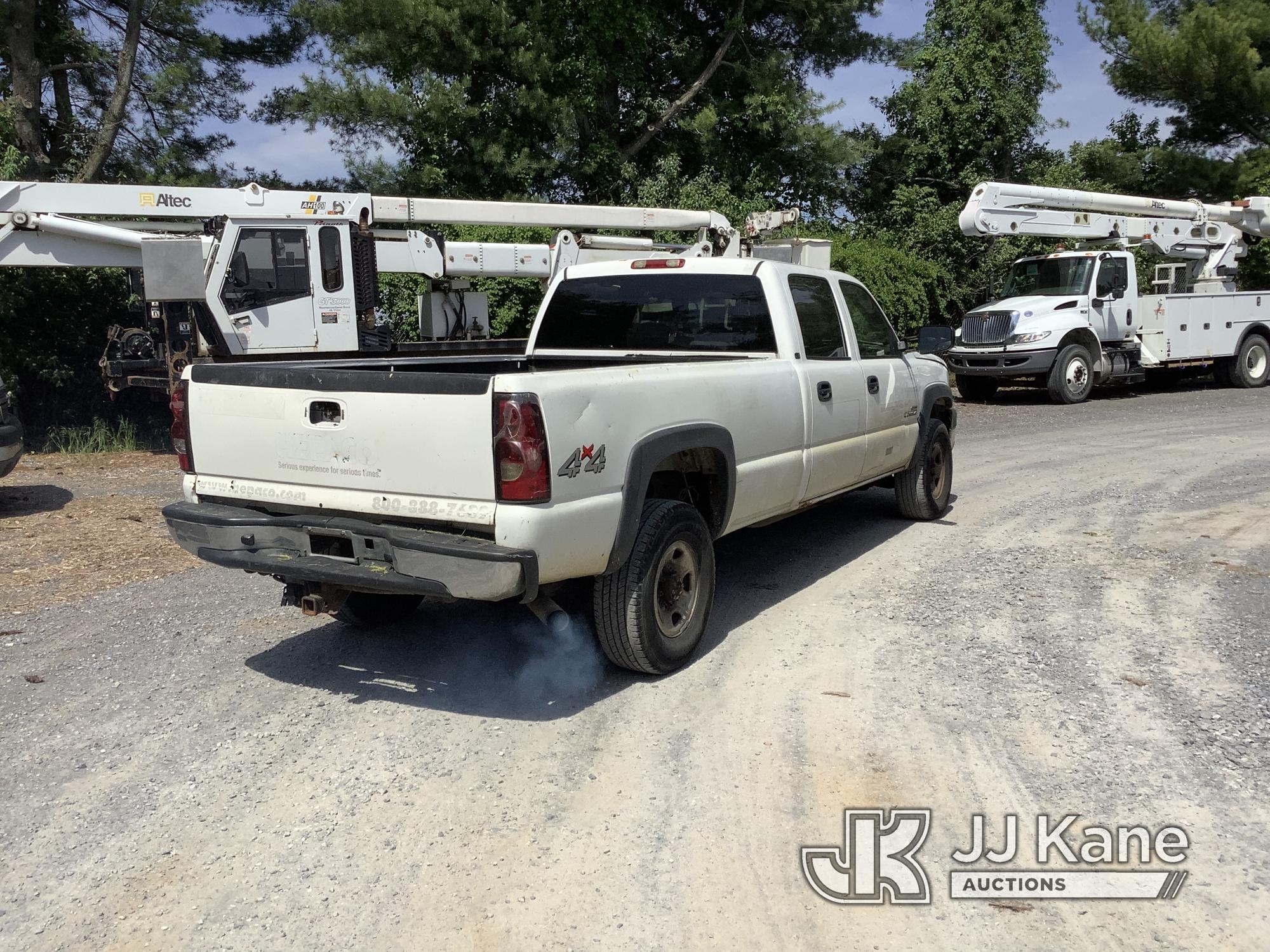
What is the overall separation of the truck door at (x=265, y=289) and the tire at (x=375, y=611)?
7.28m

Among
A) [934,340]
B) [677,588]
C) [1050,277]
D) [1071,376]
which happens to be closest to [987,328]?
[1071,376]

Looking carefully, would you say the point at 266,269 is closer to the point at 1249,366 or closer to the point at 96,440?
the point at 96,440

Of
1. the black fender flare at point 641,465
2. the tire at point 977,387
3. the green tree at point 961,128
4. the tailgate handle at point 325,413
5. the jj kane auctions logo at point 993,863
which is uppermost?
the green tree at point 961,128

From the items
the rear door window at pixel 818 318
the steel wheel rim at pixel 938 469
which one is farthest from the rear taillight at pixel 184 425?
the steel wheel rim at pixel 938 469

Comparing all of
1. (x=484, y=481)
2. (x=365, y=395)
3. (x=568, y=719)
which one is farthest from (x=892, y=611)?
(x=365, y=395)

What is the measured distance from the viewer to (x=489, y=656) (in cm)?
540

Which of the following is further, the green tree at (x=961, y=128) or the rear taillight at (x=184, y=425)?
the green tree at (x=961, y=128)

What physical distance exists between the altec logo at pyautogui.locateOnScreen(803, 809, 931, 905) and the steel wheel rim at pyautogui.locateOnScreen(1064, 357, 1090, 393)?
15.3 meters

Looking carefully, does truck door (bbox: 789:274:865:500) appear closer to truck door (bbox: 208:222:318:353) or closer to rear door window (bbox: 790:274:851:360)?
rear door window (bbox: 790:274:851:360)

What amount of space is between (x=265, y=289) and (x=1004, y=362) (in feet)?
37.8

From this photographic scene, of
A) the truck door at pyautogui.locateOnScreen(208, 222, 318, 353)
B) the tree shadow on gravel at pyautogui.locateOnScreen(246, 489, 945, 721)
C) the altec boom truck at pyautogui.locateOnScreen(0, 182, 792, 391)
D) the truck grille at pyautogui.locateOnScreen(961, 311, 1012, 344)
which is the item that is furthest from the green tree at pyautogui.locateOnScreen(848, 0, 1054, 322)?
the tree shadow on gravel at pyautogui.locateOnScreen(246, 489, 945, 721)

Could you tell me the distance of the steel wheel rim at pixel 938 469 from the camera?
832cm

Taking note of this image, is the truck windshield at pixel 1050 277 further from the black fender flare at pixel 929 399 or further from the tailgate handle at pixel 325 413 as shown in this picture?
the tailgate handle at pixel 325 413

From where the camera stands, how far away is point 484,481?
4.20 m
